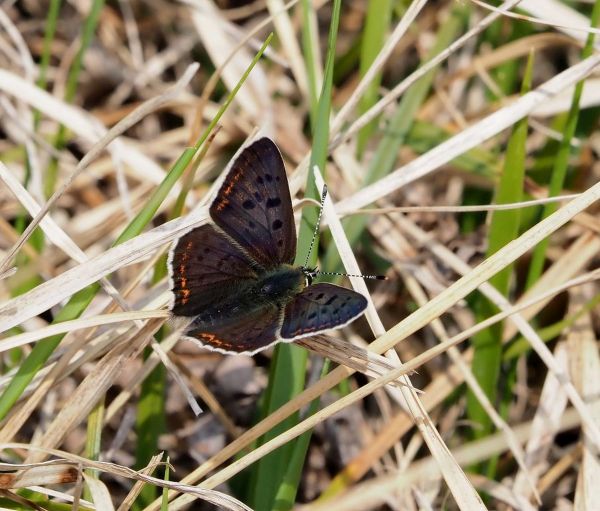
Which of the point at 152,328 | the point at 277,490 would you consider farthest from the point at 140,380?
the point at 277,490

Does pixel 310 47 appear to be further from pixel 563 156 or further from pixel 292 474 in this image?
pixel 292 474

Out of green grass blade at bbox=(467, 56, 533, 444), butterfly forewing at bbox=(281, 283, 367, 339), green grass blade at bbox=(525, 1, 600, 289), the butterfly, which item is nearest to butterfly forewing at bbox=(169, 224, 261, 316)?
the butterfly

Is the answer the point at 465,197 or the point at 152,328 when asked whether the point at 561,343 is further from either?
the point at 152,328

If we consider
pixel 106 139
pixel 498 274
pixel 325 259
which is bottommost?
pixel 498 274

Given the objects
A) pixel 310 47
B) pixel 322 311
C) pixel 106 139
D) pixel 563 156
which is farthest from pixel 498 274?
pixel 106 139

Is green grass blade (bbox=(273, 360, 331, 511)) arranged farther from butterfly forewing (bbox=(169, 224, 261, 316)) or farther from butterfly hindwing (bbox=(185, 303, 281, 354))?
butterfly forewing (bbox=(169, 224, 261, 316))

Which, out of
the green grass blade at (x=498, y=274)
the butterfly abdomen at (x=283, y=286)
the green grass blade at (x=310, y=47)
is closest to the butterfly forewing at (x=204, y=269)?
the butterfly abdomen at (x=283, y=286)
